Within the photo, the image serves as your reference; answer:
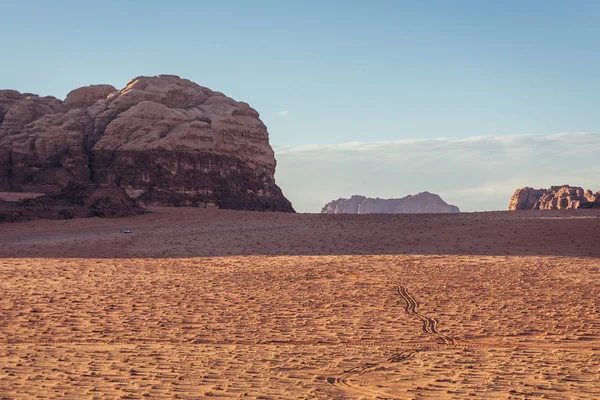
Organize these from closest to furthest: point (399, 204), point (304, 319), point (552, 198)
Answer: point (304, 319), point (552, 198), point (399, 204)

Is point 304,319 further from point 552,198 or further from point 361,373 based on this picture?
point 552,198

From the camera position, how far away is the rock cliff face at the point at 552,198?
52.2 meters

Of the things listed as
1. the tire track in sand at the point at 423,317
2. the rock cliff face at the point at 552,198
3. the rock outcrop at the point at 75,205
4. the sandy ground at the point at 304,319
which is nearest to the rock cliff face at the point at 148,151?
the rock outcrop at the point at 75,205

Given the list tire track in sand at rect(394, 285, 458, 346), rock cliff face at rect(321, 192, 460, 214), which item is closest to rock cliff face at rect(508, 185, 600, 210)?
tire track in sand at rect(394, 285, 458, 346)

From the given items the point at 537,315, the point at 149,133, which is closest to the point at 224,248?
the point at 537,315

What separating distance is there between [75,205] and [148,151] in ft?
25.3

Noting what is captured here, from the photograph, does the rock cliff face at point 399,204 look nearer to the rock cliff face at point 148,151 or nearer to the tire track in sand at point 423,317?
the rock cliff face at point 148,151

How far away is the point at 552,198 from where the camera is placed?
187ft

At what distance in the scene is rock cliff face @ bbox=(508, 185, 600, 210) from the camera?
5225 centimetres

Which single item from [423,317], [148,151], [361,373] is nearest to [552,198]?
[148,151]

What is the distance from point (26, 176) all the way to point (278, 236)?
79.5 feet

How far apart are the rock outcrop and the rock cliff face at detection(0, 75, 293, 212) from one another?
13.7ft

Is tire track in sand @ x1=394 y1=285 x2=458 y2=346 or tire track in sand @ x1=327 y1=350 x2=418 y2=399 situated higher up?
tire track in sand @ x1=394 y1=285 x2=458 y2=346

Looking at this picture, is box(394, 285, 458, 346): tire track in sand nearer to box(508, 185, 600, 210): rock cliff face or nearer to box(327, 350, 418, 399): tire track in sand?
box(327, 350, 418, 399): tire track in sand
